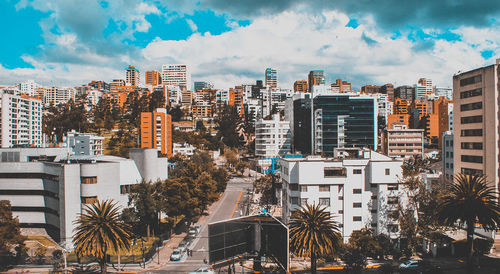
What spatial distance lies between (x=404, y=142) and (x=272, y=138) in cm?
4035

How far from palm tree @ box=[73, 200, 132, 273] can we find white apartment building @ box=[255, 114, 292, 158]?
82.4 metres

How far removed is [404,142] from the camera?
105 meters

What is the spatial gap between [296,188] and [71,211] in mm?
27543

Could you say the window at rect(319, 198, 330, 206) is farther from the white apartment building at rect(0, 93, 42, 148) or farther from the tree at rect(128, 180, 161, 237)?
the white apartment building at rect(0, 93, 42, 148)

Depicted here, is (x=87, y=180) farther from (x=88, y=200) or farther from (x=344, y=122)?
(x=344, y=122)

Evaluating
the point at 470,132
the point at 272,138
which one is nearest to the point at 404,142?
the point at 272,138

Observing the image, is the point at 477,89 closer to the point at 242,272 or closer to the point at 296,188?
the point at 296,188

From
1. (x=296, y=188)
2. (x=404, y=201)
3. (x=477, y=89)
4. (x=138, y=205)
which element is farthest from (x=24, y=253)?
(x=477, y=89)

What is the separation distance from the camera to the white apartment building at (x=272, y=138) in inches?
4414

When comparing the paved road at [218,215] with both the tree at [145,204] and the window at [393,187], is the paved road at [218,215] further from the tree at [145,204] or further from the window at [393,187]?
the window at [393,187]

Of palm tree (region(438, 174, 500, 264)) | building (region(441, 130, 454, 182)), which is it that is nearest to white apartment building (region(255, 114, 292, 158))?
building (region(441, 130, 454, 182))

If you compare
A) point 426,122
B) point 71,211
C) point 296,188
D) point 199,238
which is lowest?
point 199,238

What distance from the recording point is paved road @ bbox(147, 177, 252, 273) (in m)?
35.8

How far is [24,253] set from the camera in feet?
123
